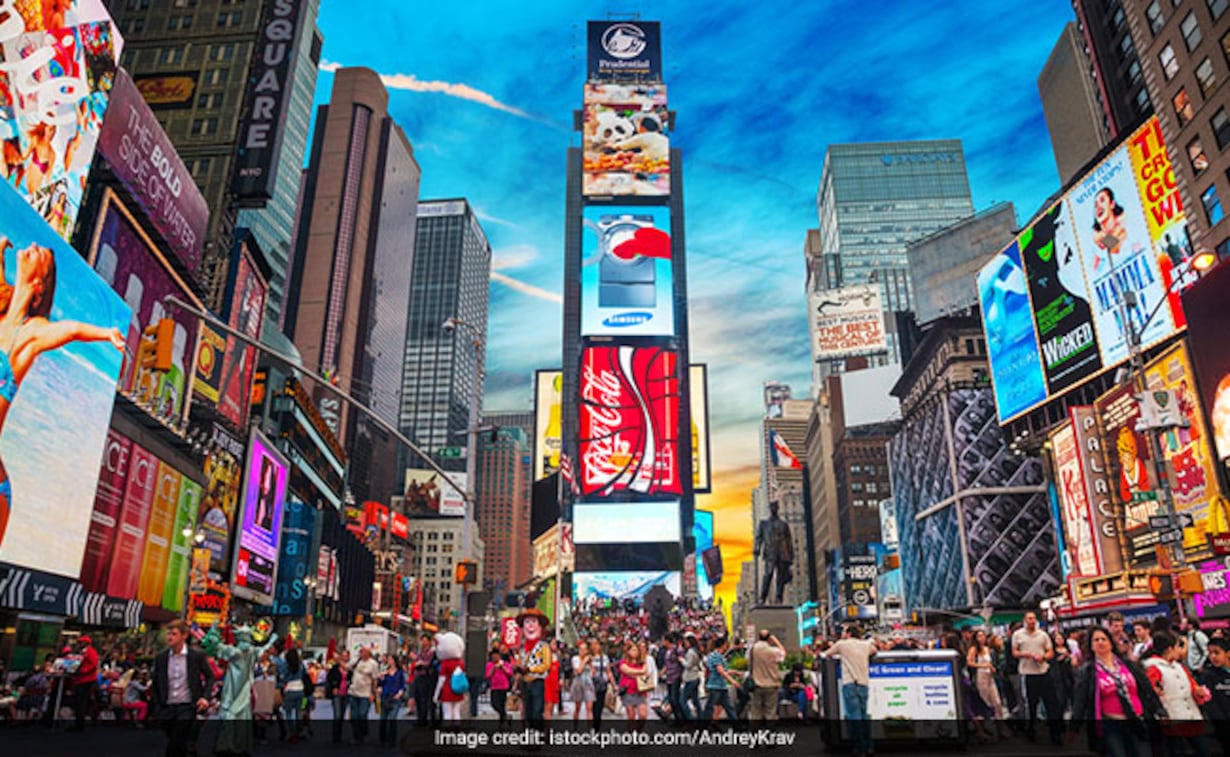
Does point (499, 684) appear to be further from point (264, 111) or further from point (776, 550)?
point (264, 111)

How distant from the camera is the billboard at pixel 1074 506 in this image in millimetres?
48062

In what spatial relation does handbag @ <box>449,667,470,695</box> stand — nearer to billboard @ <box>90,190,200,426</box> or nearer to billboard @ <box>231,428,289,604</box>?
billboard @ <box>90,190,200,426</box>

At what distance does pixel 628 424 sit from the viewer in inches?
3329

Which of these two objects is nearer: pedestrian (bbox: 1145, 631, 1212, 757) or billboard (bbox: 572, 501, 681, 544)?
pedestrian (bbox: 1145, 631, 1212, 757)

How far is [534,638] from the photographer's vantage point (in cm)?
1622

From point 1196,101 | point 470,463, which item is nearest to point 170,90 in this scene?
point 470,463

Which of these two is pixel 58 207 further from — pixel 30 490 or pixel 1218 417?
pixel 1218 417

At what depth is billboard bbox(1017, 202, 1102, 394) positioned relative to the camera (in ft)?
162

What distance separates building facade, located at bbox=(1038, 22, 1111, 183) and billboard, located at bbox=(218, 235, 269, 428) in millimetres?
70060

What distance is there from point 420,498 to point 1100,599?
16077 centimetres

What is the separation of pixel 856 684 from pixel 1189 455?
1418 inches

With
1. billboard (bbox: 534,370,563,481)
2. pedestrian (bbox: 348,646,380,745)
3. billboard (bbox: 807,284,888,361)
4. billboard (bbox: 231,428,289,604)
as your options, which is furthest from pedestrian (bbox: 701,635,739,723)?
billboard (bbox: 807,284,888,361)

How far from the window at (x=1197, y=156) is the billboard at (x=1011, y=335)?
1659 cm

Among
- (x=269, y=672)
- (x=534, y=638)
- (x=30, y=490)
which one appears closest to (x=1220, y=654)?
(x=534, y=638)
